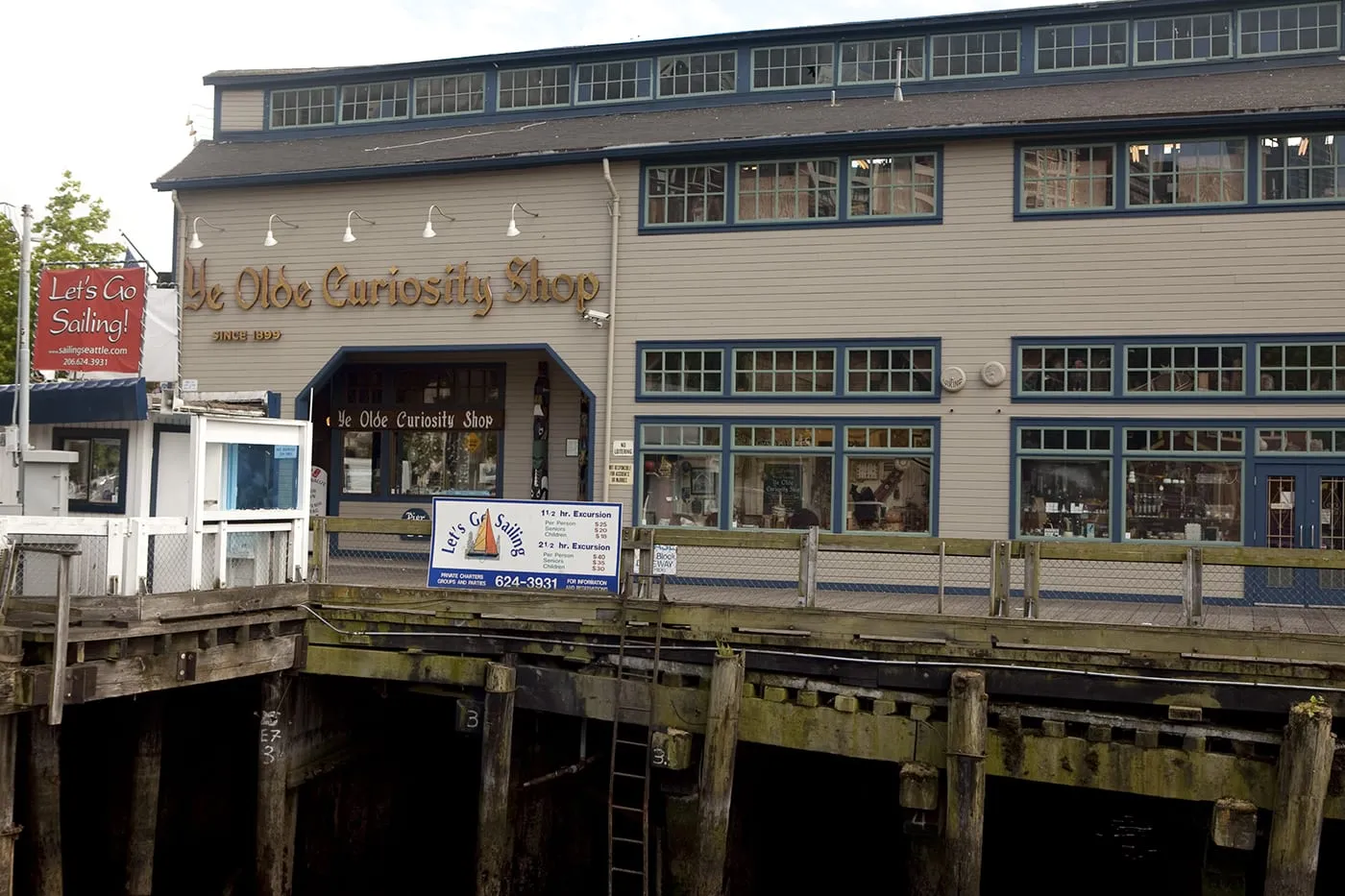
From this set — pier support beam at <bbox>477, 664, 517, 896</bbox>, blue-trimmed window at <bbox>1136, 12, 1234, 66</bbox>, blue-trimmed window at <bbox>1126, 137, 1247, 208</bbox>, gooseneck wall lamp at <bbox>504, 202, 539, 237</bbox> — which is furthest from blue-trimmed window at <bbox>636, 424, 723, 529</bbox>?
blue-trimmed window at <bbox>1136, 12, 1234, 66</bbox>

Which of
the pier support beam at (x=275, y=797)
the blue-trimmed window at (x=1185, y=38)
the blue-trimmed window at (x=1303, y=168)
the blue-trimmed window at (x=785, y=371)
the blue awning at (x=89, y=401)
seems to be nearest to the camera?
the blue awning at (x=89, y=401)

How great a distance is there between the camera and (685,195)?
65.3 ft

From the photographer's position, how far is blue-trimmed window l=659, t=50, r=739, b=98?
71.5 ft

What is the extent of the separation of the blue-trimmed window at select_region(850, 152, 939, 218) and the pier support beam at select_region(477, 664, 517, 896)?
9493 mm

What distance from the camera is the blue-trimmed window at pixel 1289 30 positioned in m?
19.3

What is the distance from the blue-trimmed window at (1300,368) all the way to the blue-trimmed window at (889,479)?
14.4 ft

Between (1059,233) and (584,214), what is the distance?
708 cm

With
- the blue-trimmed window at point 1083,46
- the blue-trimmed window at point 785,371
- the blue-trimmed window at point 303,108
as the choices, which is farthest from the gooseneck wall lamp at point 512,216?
the blue-trimmed window at point 1083,46

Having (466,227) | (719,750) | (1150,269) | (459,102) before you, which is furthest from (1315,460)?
(459,102)

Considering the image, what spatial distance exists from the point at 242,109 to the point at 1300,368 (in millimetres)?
18244

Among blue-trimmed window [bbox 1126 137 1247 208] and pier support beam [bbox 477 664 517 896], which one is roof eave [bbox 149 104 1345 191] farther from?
pier support beam [bbox 477 664 517 896]

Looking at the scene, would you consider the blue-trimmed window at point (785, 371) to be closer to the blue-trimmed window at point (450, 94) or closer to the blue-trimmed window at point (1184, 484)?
the blue-trimmed window at point (1184, 484)

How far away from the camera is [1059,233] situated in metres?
18.1

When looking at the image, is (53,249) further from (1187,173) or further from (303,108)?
(1187,173)
